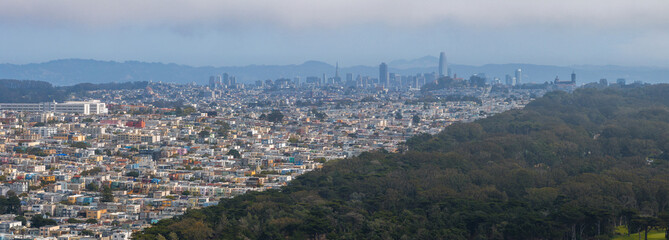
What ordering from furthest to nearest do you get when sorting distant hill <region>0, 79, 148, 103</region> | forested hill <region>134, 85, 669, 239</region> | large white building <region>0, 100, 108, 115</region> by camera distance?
distant hill <region>0, 79, 148, 103</region> → large white building <region>0, 100, 108, 115</region> → forested hill <region>134, 85, 669, 239</region>

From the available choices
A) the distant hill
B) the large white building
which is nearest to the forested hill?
the large white building

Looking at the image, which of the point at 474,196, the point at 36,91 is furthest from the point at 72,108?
the point at 474,196

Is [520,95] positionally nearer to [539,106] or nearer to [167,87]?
[539,106]

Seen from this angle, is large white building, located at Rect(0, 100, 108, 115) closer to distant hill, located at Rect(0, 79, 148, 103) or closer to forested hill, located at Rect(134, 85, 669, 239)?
distant hill, located at Rect(0, 79, 148, 103)

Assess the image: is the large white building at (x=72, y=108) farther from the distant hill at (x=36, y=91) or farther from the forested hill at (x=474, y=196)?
the forested hill at (x=474, y=196)

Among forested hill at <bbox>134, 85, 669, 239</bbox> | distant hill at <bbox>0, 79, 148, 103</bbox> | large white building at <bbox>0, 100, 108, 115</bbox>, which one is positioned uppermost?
distant hill at <bbox>0, 79, 148, 103</bbox>

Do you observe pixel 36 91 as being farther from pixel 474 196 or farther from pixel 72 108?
pixel 474 196

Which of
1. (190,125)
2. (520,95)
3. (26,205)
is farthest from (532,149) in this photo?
(520,95)

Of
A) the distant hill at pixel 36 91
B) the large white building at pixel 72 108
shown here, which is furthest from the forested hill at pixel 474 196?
the distant hill at pixel 36 91
